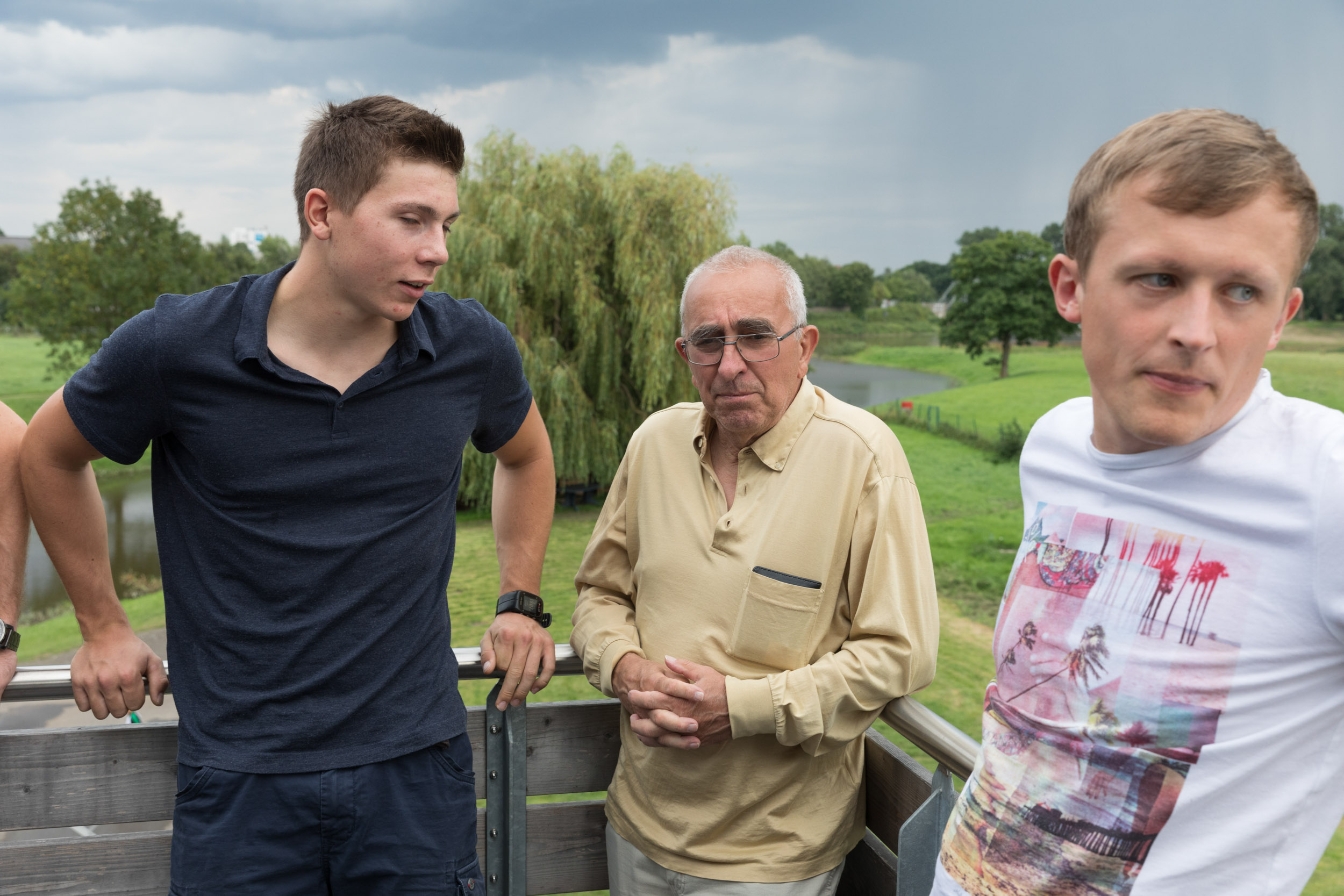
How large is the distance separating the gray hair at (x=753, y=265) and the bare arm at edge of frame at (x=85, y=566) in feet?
3.74

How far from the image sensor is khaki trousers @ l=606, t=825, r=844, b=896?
175cm

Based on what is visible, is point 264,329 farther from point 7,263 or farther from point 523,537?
point 7,263

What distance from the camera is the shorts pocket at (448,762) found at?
1744 millimetres

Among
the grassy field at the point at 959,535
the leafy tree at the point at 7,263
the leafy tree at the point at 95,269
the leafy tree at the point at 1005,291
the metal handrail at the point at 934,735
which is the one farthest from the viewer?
A: the leafy tree at the point at 7,263

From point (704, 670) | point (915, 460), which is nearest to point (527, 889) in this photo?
point (704, 670)

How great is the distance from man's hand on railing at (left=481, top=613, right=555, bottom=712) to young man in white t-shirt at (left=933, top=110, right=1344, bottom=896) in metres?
1.07

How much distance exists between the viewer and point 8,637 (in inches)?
69.6

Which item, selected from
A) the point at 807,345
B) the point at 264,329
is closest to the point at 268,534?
the point at 264,329

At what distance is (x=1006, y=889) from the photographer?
104 cm

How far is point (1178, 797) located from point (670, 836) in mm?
1056

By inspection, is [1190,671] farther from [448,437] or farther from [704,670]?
[448,437]

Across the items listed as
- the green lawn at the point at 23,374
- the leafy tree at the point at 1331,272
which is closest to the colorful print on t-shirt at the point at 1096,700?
the leafy tree at the point at 1331,272

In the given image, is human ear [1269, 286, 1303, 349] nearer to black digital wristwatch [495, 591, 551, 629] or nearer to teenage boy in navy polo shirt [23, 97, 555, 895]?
teenage boy in navy polo shirt [23, 97, 555, 895]

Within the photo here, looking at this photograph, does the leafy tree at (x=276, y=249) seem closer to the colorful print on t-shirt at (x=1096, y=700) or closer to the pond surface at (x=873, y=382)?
the pond surface at (x=873, y=382)
